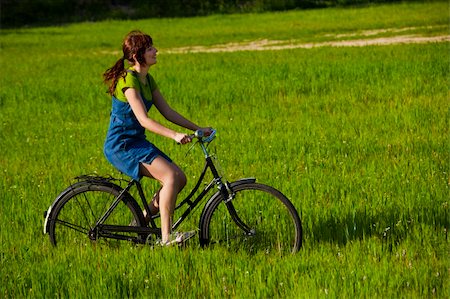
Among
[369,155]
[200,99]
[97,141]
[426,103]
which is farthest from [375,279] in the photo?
[200,99]

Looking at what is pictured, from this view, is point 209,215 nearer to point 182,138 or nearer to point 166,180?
point 166,180

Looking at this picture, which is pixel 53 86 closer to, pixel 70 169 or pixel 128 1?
pixel 70 169

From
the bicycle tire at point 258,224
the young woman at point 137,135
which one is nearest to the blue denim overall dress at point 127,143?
the young woman at point 137,135

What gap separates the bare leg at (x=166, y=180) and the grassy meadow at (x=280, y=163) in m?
0.33

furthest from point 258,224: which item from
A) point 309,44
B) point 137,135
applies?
point 309,44

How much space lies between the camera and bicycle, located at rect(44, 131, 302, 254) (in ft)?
21.4

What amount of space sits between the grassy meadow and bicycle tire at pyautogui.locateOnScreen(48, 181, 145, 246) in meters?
0.20

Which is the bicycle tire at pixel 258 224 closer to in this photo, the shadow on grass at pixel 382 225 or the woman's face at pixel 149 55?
the shadow on grass at pixel 382 225

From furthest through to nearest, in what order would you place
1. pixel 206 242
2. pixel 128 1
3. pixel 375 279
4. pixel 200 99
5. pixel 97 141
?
pixel 128 1
pixel 200 99
pixel 97 141
pixel 206 242
pixel 375 279

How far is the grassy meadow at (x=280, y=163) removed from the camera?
6035 mm

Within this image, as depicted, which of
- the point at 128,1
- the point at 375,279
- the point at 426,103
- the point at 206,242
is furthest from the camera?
the point at 128,1

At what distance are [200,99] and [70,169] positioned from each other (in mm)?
6278

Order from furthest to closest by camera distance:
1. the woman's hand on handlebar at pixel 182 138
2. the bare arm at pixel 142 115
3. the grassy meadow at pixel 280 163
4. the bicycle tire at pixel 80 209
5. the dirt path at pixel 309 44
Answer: the dirt path at pixel 309 44, the bicycle tire at pixel 80 209, the bare arm at pixel 142 115, the woman's hand on handlebar at pixel 182 138, the grassy meadow at pixel 280 163

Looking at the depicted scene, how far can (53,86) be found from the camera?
20.2 meters
